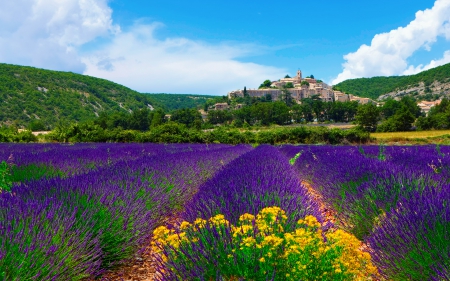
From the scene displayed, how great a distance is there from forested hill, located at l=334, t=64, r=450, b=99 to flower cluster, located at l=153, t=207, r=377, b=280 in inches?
5566

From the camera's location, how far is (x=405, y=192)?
3.37 meters

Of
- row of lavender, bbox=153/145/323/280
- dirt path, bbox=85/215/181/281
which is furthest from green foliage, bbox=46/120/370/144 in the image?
dirt path, bbox=85/215/181/281

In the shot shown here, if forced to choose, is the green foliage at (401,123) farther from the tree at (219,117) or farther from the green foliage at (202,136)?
the tree at (219,117)

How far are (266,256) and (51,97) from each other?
310 feet

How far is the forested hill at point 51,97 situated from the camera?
73938 millimetres

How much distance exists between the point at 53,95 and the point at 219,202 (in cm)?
9548

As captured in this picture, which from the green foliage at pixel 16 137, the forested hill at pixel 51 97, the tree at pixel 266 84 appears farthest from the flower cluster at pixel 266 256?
the tree at pixel 266 84

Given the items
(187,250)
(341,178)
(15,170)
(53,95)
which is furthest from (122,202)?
(53,95)

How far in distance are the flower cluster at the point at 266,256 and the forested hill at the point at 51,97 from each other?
74370 millimetres

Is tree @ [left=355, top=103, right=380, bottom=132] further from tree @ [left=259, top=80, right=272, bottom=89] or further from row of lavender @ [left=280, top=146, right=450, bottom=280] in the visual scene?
tree @ [left=259, top=80, right=272, bottom=89]

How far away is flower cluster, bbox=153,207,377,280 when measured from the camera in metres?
1.64

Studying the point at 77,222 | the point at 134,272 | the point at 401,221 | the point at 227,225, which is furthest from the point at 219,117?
the point at 227,225

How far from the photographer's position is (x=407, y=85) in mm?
138625

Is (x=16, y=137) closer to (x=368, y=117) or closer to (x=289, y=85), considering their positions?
(x=368, y=117)
